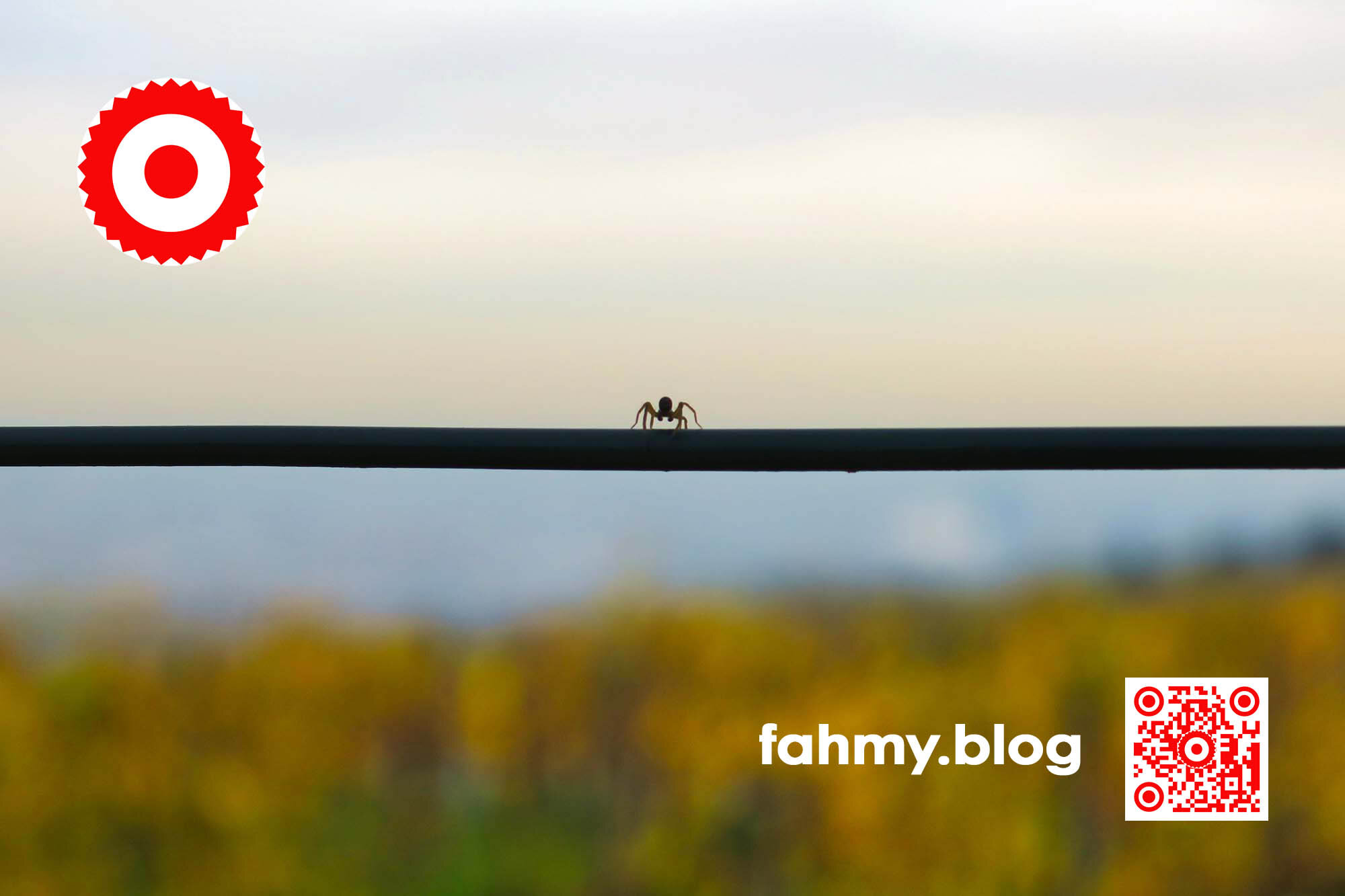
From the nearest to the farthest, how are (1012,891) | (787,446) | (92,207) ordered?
(787,446), (1012,891), (92,207)

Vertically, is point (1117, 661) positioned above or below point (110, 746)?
above

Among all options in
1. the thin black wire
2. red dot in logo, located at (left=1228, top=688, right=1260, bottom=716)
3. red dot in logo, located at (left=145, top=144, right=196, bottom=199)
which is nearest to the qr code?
red dot in logo, located at (left=1228, top=688, right=1260, bottom=716)

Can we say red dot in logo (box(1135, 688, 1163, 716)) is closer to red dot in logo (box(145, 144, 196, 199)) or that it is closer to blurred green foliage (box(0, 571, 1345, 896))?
blurred green foliage (box(0, 571, 1345, 896))

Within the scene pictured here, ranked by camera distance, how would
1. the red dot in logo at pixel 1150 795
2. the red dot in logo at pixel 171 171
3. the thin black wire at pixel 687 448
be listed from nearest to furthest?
the thin black wire at pixel 687 448 < the red dot in logo at pixel 1150 795 < the red dot in logo at pixel 171 171

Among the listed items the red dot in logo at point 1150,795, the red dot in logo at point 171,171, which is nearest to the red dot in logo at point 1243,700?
the red dot in logo at point 1150,795

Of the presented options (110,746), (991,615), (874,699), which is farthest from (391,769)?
(991,615)

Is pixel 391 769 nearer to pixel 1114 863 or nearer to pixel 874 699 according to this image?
pixel 874 699

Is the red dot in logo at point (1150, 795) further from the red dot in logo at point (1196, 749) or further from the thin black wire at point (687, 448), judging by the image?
the thin black wire at point (687, 448)
